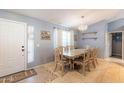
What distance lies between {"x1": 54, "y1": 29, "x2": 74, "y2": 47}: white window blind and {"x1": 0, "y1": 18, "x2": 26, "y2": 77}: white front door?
1.89 metres

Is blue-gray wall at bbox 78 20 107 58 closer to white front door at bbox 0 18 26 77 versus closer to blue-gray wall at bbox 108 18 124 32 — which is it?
blue-gray wall at bbox 108 18 124 32

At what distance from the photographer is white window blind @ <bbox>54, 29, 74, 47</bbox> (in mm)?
5137

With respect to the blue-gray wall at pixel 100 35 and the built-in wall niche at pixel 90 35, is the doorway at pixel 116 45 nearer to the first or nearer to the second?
the blue-gray wall at pixel 100 35

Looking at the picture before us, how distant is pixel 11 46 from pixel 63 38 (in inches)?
120

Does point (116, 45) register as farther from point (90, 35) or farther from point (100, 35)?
point (90, 35)

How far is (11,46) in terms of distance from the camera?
10.5 ft

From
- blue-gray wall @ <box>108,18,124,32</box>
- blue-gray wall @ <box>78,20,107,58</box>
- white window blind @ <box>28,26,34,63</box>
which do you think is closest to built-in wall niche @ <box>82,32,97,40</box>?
blue-gray wall @ <box>78,20,107,58</box>

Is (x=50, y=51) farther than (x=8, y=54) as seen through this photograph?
Yes

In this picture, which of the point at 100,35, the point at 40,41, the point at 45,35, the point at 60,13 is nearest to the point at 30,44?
the point at 40,41

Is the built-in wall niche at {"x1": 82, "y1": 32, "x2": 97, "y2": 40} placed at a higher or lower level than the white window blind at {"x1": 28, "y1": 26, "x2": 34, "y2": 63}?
higher
